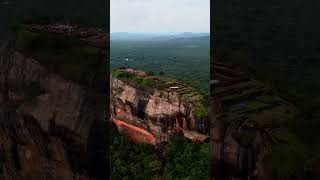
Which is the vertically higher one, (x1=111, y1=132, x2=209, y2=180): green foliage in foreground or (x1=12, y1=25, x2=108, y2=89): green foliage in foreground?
(x1=12, y1=25, x2=108, y2=89): green foliage in foreground

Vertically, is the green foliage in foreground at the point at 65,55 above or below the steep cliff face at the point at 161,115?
above

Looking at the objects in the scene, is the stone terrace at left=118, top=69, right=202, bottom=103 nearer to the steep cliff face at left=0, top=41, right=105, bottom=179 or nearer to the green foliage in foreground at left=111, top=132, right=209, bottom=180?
the green foliage in foreground at left=111, top=132, right=209, bottom=180

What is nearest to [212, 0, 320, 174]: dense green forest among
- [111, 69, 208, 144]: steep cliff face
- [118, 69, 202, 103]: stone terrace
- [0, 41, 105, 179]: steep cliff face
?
[0, 41, 105, 179]: steep cliff face

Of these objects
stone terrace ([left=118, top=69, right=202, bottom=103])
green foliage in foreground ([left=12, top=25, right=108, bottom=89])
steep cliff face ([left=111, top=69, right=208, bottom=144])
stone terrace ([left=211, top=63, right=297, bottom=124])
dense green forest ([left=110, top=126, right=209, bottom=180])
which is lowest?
dense green forest ([left=110, top=126, right=209, bottom=180])

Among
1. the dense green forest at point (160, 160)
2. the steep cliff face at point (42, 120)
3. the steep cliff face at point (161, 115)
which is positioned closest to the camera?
the steep cliff face at point (42, 120)

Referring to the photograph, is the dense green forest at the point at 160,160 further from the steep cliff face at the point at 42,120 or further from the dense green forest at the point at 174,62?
the steep cliff face at the point at 42,120

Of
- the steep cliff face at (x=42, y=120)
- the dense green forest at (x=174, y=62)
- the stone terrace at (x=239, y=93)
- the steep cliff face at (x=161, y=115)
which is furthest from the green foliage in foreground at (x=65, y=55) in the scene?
the dense green forest at (x=174, y=62)

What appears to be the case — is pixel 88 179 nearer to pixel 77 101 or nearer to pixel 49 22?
pixel 77 101
